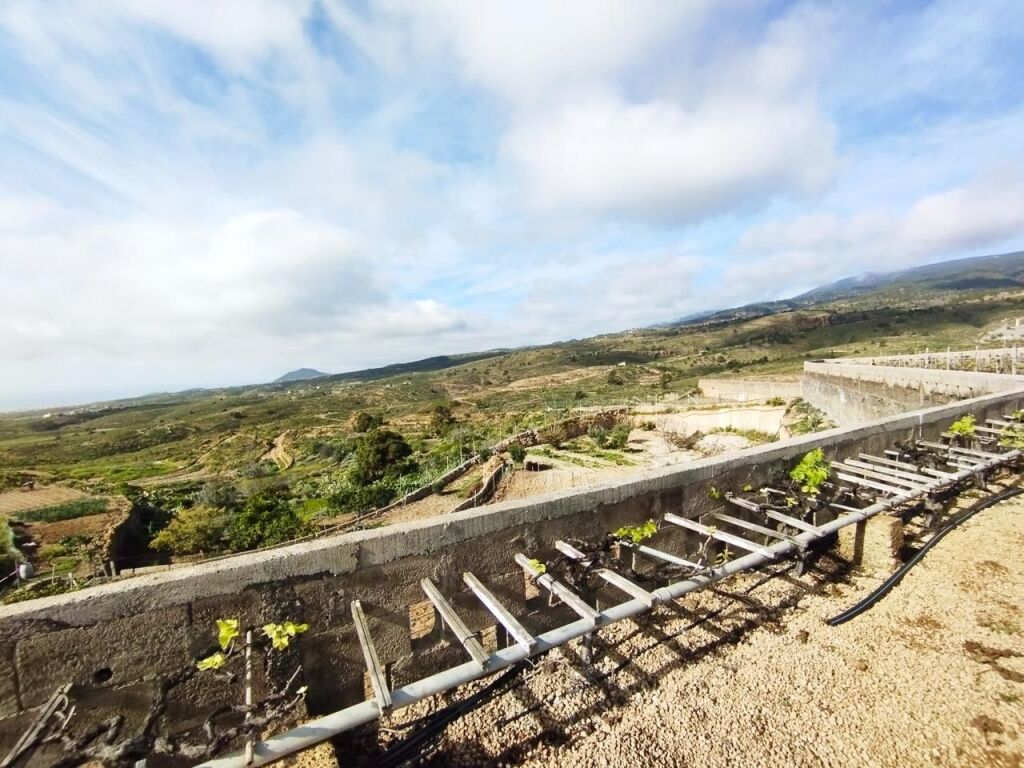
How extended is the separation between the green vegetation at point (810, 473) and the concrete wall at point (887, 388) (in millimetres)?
2251

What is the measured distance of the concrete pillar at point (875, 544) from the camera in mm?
4367

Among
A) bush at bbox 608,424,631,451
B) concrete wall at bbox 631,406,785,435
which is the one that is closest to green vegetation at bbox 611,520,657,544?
concrete wall at bbox 631,406,785,435

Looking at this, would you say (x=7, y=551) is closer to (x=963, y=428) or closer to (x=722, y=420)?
(x=963, y=428)

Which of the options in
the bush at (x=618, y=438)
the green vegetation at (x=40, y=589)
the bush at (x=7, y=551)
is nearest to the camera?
the green vegetation at (x=40, y=589)

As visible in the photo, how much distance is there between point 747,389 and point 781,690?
36492mm

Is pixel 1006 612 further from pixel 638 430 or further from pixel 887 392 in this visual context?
pixel 638 430

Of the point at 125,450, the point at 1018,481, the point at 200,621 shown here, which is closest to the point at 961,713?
the point at 200,621

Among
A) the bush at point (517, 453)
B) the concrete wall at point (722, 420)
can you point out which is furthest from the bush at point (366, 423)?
the concrete wall at point (722, 420)

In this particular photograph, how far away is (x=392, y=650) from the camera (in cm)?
318

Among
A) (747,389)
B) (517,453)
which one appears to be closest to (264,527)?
(517,453)

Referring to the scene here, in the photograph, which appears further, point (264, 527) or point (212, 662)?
point (264, 527)

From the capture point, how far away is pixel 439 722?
279cm

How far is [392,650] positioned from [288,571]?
0.92 m

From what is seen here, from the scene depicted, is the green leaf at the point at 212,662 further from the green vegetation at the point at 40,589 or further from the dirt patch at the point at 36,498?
the dirt patch at the point at 36,498
